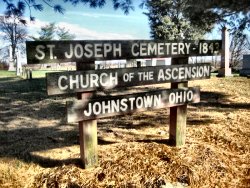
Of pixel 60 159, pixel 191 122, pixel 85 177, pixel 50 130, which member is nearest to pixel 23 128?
pixel 50 130

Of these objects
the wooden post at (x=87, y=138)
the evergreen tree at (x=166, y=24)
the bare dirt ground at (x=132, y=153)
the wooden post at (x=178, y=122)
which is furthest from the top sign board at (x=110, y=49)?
the evergreen tree at (x=166, y=24)

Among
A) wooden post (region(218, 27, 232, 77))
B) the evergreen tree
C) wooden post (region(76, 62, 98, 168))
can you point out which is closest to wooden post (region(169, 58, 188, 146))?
wooden post (region(76, 62, 98, 168))

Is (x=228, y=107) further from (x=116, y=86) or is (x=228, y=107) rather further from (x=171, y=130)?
(x=116, y=86)

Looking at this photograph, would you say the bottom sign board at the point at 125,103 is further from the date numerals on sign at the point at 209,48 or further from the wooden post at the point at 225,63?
the wooden post at the point at 225,63

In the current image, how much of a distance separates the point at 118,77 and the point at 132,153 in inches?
44.7

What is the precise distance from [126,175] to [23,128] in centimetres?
316

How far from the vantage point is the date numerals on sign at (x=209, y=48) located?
5.26 meters

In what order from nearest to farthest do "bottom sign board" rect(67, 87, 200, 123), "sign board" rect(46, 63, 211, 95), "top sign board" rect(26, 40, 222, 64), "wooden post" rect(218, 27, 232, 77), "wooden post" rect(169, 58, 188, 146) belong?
"top sign board" rect(26, 40, 222, 64)
"sign board" rect(46, 63, 211, 95)
"bottom sign board" rect(67, 87, 200, 123)
"wooden post" rect(169, 58, 188, 146)
"wooden post" rect(218, 27, 232, 77)

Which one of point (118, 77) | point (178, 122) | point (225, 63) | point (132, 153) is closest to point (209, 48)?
point (178, 122)

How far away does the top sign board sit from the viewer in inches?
152

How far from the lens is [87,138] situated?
428 centimetres

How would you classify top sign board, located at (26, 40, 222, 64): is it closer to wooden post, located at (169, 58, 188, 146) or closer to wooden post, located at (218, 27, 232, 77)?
wooden post, located at (169, 58, 188, 146)

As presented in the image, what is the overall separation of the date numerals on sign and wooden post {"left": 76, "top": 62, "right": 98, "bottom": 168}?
1995 millimetres

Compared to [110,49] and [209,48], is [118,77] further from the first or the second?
[209,48]
